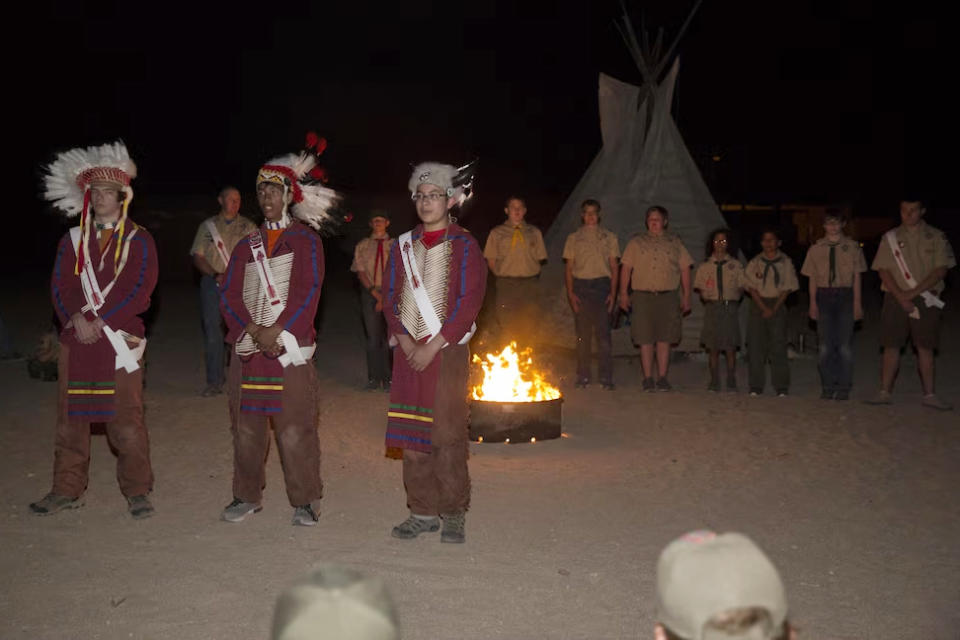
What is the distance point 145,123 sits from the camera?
104 feet

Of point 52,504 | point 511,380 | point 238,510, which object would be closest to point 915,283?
point 511,380

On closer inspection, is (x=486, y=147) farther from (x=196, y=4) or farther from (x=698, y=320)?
(x=698, y=320)

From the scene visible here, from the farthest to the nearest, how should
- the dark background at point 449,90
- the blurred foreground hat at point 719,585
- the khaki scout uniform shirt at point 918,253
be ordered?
the dark background at point 449,90 → the khaki scout uniform shirt at point 918,253 → the blurred foreground hat at point 719,585

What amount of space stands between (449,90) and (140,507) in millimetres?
26646

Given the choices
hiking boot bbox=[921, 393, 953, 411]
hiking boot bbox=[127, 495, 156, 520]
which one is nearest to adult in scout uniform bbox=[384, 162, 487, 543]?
hiking boot bbox=[127, 495, 156, 520]

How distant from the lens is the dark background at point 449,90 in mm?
30516

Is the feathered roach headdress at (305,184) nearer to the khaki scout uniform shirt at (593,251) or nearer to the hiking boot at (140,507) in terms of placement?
the hiking boot at (140,507)

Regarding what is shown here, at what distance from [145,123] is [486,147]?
10086mm

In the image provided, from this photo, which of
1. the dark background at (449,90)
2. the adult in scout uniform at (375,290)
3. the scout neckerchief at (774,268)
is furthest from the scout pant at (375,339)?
the dark background at (449,90)

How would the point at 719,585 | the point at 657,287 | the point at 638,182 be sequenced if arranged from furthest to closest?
the point at 638,182 → the point at 657,287 → the point at 719,585

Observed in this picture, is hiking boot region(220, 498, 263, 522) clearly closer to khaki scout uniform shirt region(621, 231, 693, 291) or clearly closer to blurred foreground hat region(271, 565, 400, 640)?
blurred foreground hat region(271, 565, 400, 640)

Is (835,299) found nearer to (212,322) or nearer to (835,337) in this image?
(835,337)

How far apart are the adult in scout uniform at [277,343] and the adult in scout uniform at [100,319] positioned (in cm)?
57

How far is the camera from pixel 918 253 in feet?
30.7
